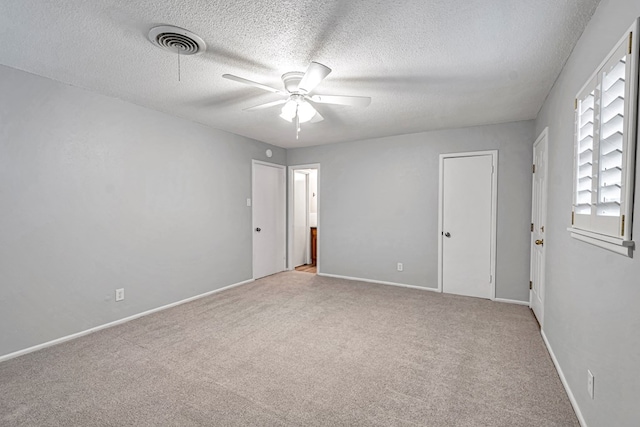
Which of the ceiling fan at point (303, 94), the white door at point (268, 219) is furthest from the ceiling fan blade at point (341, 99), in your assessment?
the white door at point (268, 219)

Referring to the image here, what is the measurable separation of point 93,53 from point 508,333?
432cm

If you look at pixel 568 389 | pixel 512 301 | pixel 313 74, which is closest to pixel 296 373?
pixel 568 389

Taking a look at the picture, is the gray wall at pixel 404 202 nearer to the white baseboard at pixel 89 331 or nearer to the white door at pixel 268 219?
the white door at pixel 268 219

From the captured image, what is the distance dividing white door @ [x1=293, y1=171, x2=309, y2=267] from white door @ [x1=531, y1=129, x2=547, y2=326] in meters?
3.99

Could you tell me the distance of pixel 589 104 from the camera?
5.55 ft

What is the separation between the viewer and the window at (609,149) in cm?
118

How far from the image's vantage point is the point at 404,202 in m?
4.53

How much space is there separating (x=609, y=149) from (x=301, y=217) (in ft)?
17.4

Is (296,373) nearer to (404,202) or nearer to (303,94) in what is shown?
(303,94)

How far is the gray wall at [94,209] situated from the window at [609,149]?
388cm

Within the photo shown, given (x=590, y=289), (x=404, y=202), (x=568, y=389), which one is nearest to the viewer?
(x=590, y=289)

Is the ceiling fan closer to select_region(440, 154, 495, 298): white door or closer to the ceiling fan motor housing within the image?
the ceiling fan motor housing

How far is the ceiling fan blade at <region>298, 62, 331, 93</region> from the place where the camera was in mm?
1931

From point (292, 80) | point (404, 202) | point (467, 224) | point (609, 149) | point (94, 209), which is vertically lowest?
point (467, 224)
